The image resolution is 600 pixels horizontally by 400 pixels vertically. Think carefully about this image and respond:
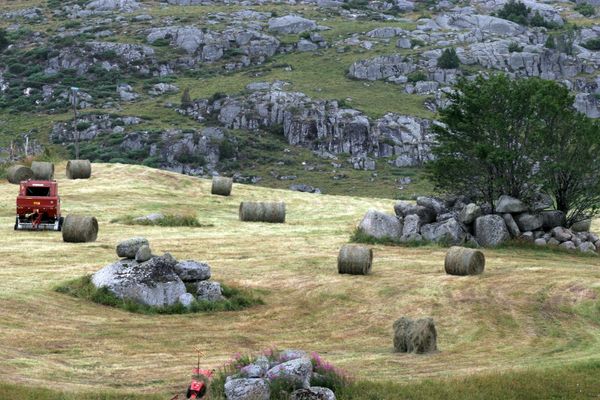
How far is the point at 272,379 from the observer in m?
17.8

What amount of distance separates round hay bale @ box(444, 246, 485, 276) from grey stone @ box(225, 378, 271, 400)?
56.4 ft

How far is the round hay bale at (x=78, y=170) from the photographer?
204ft

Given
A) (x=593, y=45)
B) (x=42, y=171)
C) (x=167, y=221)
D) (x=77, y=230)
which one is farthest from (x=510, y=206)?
(x=593, y=45)

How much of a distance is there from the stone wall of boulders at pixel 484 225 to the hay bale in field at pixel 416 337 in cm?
1911

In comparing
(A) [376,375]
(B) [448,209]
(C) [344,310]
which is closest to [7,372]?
(A) [376,375]

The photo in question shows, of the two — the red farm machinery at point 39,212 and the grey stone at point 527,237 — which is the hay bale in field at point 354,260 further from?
the red farm machinery at point 39,212

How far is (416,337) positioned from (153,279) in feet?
29.3

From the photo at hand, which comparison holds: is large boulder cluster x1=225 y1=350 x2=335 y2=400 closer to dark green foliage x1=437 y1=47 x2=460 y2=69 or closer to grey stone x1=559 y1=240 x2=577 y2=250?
grey stone x1=559 y1=240 x2=577 y2=250

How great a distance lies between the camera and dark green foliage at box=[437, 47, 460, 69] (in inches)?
6934

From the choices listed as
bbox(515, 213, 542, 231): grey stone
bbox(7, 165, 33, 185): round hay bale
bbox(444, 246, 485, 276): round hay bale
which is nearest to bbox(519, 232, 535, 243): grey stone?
bbox(515, 213, 542, 231): grey stone

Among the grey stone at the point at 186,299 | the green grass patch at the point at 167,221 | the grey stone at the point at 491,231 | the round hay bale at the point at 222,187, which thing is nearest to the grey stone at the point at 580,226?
the grey stone at the point at 491,231

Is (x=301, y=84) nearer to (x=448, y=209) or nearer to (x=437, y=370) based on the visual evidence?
(x=448, y=209)

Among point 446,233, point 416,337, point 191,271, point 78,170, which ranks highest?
point 416,337

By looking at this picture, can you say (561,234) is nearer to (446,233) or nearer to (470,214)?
(470,214)
